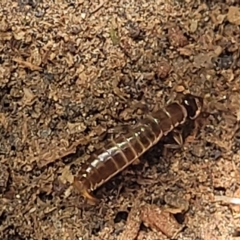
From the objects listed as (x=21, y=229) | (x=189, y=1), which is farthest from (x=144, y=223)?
(x=189, y=1)

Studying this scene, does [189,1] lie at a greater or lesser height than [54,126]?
greater

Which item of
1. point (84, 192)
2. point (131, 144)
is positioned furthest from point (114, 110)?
point (84, 192)

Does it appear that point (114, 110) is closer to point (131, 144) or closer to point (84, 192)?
point (131, 144)

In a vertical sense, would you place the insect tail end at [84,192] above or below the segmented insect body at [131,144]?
below

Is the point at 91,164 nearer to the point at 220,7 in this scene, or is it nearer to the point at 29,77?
the point at 29,77
